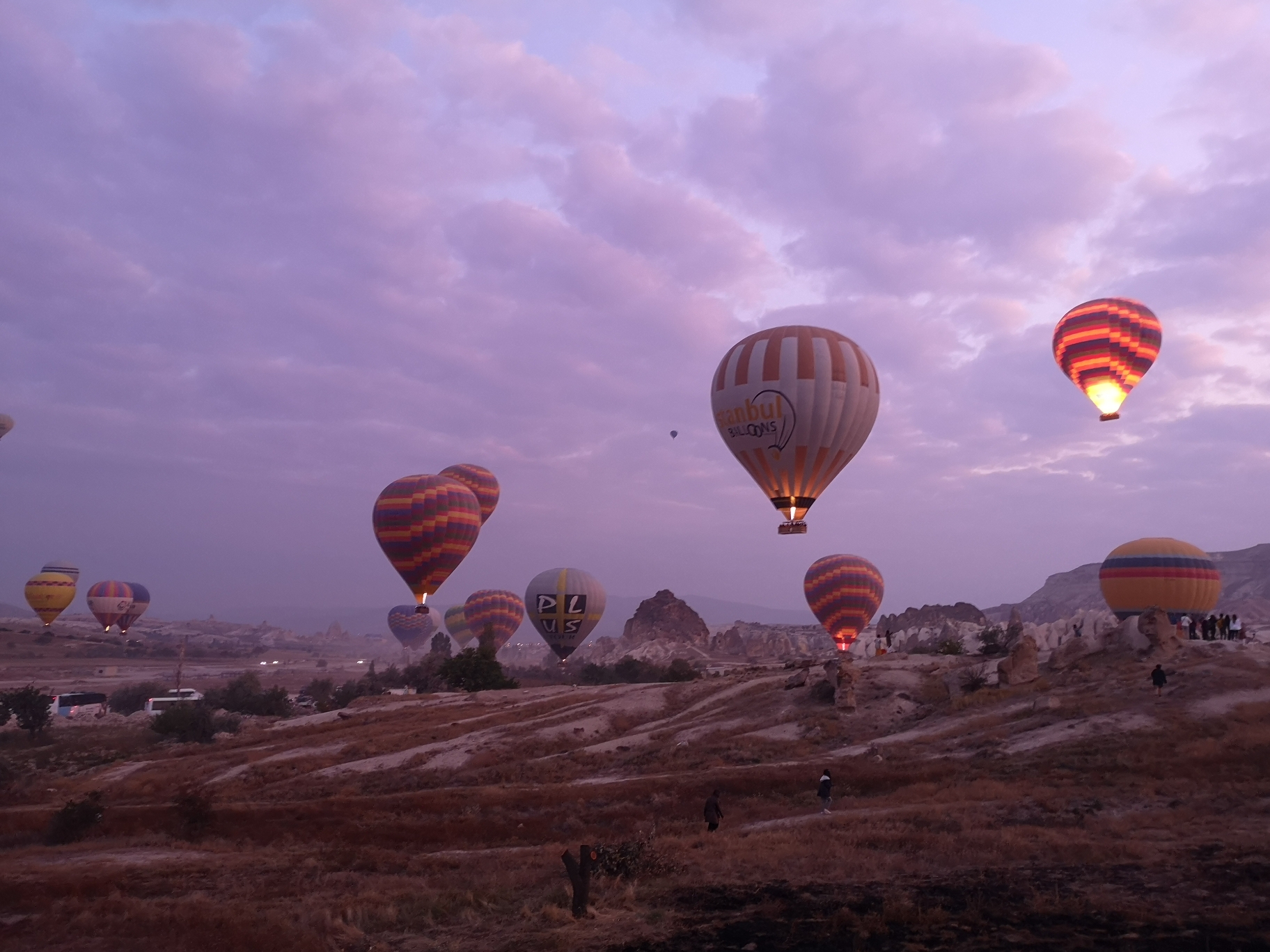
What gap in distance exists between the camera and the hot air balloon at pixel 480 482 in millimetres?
88812

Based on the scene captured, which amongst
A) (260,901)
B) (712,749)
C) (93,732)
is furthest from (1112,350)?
(93,732)

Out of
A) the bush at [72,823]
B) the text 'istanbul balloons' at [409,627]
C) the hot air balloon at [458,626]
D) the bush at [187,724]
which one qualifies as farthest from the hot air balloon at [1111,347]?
the text 'istanbul balloons' at [409,627]

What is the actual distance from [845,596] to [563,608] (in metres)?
24.1

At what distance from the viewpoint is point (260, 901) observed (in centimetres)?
1647

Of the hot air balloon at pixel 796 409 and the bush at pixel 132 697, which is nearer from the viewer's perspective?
the hot air balloon at pixel 796 409

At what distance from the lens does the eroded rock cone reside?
3588 centimetres

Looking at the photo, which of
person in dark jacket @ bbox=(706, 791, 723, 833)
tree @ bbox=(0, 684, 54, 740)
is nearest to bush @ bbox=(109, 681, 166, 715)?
tree @ bbox=(0, 684, 54, 740)

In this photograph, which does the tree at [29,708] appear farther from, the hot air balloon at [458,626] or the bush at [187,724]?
the hot air balloon at [458,626]

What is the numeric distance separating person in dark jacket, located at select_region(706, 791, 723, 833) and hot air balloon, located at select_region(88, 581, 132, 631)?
120 meters

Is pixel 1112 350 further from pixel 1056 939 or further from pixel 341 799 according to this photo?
pixel 341 799

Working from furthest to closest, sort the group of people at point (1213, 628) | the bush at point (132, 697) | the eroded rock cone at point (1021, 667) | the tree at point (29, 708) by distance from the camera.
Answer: the bush at point (132, 697)
the tree at point (29, 708)
the group of people at point (1213, 628)
the eroded rock cone at point (1021, 667)

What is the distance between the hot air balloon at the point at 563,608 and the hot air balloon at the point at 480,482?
18.4 m

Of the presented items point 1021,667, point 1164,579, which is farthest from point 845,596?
point 1021,667

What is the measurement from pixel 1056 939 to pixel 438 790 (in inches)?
892
